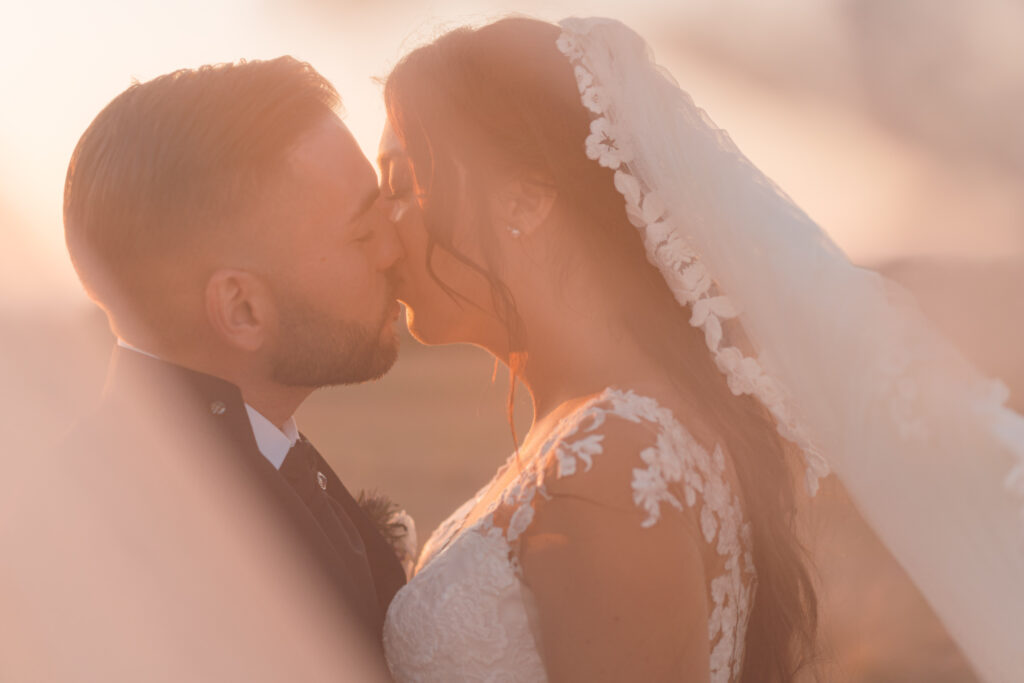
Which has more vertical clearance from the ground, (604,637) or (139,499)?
(139,499)

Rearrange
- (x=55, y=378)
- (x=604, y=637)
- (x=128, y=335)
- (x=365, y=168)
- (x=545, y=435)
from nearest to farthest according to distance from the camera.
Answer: (x=604, y=637), (x=545, y=435), (x=128, y=335), (x=365, y=168), (x=55, y=378)

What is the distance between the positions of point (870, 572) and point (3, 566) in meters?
4.81

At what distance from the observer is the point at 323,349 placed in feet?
11.8

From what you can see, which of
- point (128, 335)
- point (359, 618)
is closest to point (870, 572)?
point (359, 618)

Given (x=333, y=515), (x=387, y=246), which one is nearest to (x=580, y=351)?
(x=387, y=246)

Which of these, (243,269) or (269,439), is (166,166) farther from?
(269,439)

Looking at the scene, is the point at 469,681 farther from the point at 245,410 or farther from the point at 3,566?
the point at 3,566

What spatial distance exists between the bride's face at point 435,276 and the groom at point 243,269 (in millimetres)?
109

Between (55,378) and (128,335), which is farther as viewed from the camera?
(55,378)

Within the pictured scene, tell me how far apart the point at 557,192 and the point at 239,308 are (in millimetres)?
1188

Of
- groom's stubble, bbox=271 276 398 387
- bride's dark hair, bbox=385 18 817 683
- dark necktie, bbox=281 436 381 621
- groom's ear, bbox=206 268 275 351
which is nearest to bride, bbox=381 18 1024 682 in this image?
bride's dark hair, bbox=385 18 817 683

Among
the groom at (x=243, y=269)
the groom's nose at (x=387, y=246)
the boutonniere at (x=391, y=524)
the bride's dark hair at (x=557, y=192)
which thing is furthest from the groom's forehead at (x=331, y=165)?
the boutonniere at (x=391, y=524)

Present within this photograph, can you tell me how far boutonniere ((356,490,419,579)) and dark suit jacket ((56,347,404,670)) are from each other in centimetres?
62

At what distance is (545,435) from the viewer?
10.1ft
